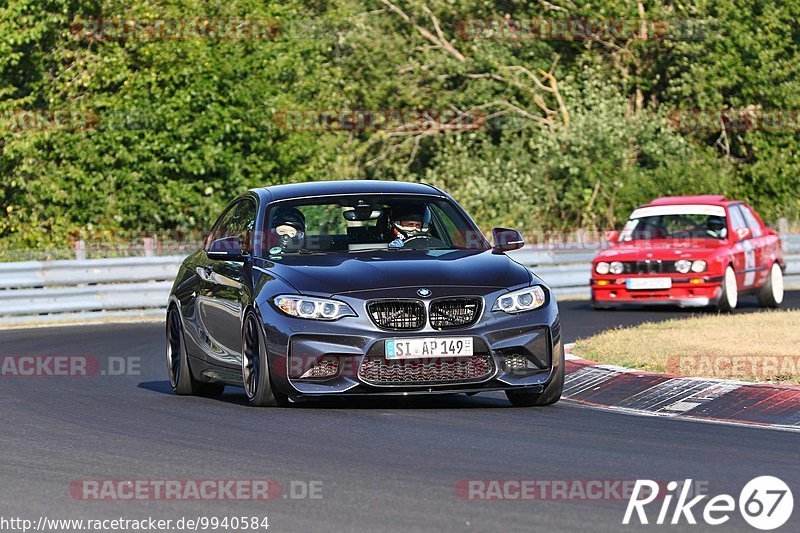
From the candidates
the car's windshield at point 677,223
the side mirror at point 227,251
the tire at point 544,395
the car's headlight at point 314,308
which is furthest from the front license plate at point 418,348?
the car's windshield at point 677,223

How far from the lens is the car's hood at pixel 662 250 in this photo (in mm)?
22156

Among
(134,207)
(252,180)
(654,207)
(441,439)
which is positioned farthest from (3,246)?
(441,439)

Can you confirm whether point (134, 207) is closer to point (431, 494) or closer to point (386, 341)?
point (386, 341)

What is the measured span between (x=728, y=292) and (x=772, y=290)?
62.8 inches

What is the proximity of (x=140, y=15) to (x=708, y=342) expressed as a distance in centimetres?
2003

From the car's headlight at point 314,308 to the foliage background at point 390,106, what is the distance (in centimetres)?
2062

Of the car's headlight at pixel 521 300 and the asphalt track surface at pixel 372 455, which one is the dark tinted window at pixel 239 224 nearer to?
the asphalt track surface at pixel 372 455

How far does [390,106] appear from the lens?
43188 mm

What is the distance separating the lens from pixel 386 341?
10.5 metres

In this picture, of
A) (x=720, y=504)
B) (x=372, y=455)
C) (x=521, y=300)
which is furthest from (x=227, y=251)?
(x=720, y=504)

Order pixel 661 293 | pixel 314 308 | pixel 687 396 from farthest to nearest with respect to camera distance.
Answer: pixel 661 293 → pixel 687 396 → pixel 314 308

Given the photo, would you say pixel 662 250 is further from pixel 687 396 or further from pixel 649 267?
pixel 687 396

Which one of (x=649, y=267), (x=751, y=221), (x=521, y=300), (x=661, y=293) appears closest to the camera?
(x=521, y=300)

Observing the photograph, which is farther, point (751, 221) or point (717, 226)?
point (751, 221)
